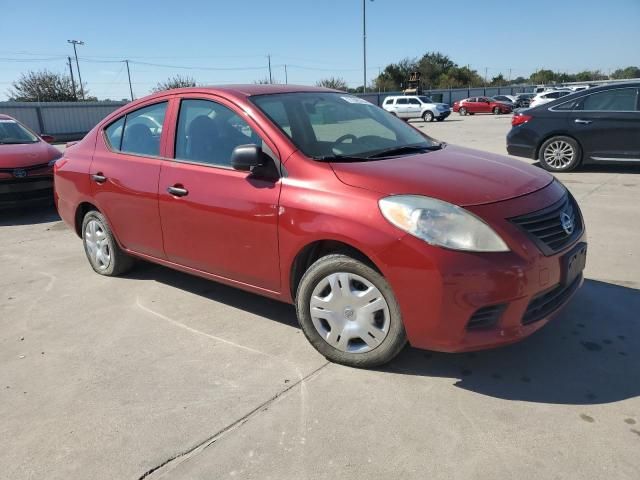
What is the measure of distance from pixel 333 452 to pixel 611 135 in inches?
324

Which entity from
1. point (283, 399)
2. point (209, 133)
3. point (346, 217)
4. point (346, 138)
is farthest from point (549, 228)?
point (209, 133)

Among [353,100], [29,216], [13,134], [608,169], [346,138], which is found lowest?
[29,216]

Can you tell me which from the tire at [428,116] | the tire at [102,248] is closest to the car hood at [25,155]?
the tire at [102,248]

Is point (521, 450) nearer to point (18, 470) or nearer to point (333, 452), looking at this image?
point (333, 452)

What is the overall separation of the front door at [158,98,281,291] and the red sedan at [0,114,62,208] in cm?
463

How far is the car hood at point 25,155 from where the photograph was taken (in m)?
7.23

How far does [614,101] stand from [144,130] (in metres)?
7.74

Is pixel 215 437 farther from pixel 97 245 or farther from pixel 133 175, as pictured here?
pixel 97 245

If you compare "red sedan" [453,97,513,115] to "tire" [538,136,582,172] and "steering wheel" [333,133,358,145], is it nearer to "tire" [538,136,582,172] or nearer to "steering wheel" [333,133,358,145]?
"tire" [538,136,582,172]

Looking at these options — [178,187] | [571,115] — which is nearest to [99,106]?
[571,115]

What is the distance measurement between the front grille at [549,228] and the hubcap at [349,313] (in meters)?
0.84

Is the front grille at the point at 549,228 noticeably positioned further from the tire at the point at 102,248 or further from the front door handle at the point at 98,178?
the tire at the point at 102,248

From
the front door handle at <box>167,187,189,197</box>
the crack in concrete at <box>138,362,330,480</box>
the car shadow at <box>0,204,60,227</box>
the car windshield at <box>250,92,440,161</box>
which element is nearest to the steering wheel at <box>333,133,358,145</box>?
the car windshield at <box>250,92,440,161</box>

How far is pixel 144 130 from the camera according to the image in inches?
161
